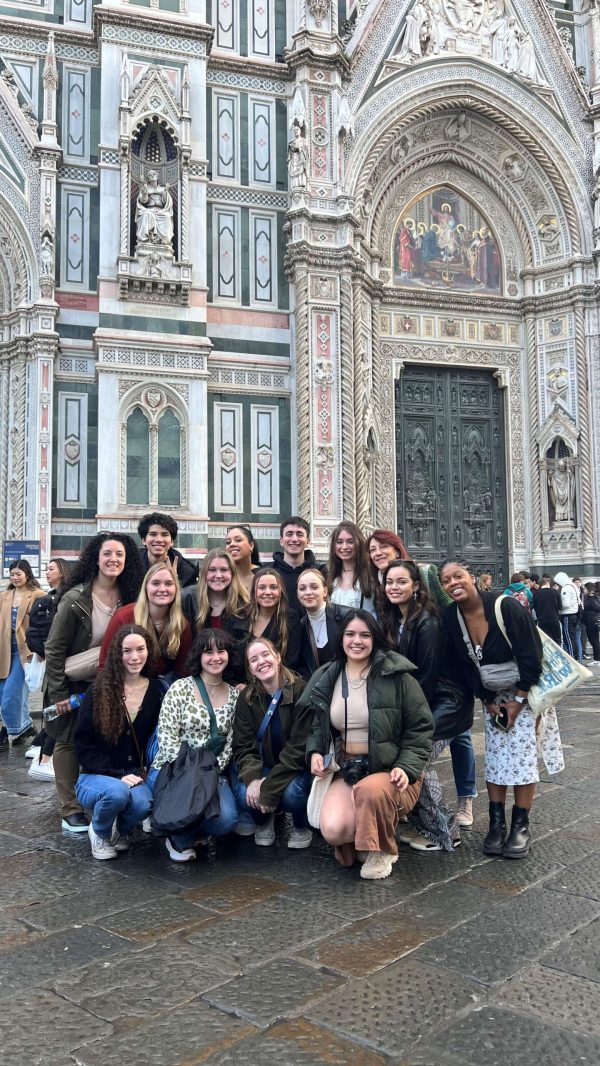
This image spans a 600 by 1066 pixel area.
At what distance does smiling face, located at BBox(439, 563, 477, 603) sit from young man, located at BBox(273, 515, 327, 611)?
1389mm

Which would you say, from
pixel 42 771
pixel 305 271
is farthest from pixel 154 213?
pixel 42 771

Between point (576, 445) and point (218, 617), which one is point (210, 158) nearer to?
point (576, 445)

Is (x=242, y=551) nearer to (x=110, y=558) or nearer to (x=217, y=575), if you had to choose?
(x=217, y=575)

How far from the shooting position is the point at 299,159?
53.0 ft

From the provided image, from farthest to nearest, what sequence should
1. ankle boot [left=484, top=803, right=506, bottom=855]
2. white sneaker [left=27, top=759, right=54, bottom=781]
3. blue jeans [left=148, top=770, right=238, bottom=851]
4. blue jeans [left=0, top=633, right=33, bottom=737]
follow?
blue jeans [left=0, top=633, right=33, bottom=737], white sneaker [left=27, top=759, right=54, bottom=781], ankle boot [left=484, top=803, right=506, bottom=855], blue jeans [left=148, top=770, right=238, bottom=851]

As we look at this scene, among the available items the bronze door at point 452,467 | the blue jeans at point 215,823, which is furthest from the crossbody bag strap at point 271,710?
the bronze door at point 452,467

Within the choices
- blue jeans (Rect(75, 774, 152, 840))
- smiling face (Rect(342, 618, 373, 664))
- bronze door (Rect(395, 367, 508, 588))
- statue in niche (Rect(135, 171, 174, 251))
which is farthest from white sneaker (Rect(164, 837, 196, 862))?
bronze door (Rect(395, 367, 508, 588))

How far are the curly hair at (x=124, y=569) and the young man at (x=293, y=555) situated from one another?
3.15 feet

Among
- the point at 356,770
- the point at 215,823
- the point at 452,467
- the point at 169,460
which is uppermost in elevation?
the point at 452,467

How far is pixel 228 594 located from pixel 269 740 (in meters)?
1.02

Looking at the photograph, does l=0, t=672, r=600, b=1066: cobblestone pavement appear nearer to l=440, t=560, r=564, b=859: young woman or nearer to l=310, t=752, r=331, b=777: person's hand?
l=440, t=560, r=564, b=859: young woman

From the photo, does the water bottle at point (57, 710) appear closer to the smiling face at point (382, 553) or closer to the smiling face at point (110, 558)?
the smiling face at point (110, 558)

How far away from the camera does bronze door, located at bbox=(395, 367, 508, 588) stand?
1789 centimetres

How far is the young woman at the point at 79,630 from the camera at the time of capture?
5.44 m
